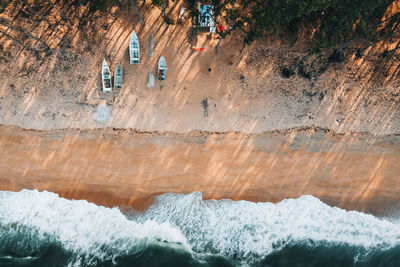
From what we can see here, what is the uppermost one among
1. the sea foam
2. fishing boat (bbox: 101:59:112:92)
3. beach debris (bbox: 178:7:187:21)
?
beach debris (bbox: 178:7:187:21)

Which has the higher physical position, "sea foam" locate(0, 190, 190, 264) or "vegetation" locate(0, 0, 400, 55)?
"vegetation" locate(0, 0, 400, 55)

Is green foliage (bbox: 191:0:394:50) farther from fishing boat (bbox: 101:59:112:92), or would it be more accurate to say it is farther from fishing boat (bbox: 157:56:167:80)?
fishing boat (bbox: 101:59:112:92)

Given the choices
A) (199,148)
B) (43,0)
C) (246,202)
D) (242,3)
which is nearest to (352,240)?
(246,202)

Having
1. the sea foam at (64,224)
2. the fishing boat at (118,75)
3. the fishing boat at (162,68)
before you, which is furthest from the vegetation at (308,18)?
the sea foam at (64,224)

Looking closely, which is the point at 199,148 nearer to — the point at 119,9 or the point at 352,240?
the point at 119,9

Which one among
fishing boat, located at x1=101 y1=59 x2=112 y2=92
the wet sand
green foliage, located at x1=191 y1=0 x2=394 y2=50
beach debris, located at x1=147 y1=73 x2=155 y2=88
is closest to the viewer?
green foliage, located at x1=191 y1=0 x2=394 y2=50

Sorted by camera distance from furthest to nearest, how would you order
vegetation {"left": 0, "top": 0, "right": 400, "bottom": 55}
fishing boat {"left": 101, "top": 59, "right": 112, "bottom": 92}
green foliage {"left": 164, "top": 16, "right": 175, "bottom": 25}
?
fishing boat {"left": 101, "top": 59, "right": 112, "bottom": 92} → green foliage {"left": 164, "top": 16, "right": 175, "bottom": 25} → vegetation {"left": 0, "top": 0, "right": 400, "bottom": 55}

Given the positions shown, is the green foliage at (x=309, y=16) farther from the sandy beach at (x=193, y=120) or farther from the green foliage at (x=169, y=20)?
the green foliage at (x=169, y=20)

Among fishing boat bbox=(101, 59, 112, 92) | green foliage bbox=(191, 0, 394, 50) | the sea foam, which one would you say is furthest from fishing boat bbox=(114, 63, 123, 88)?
the sea foam
